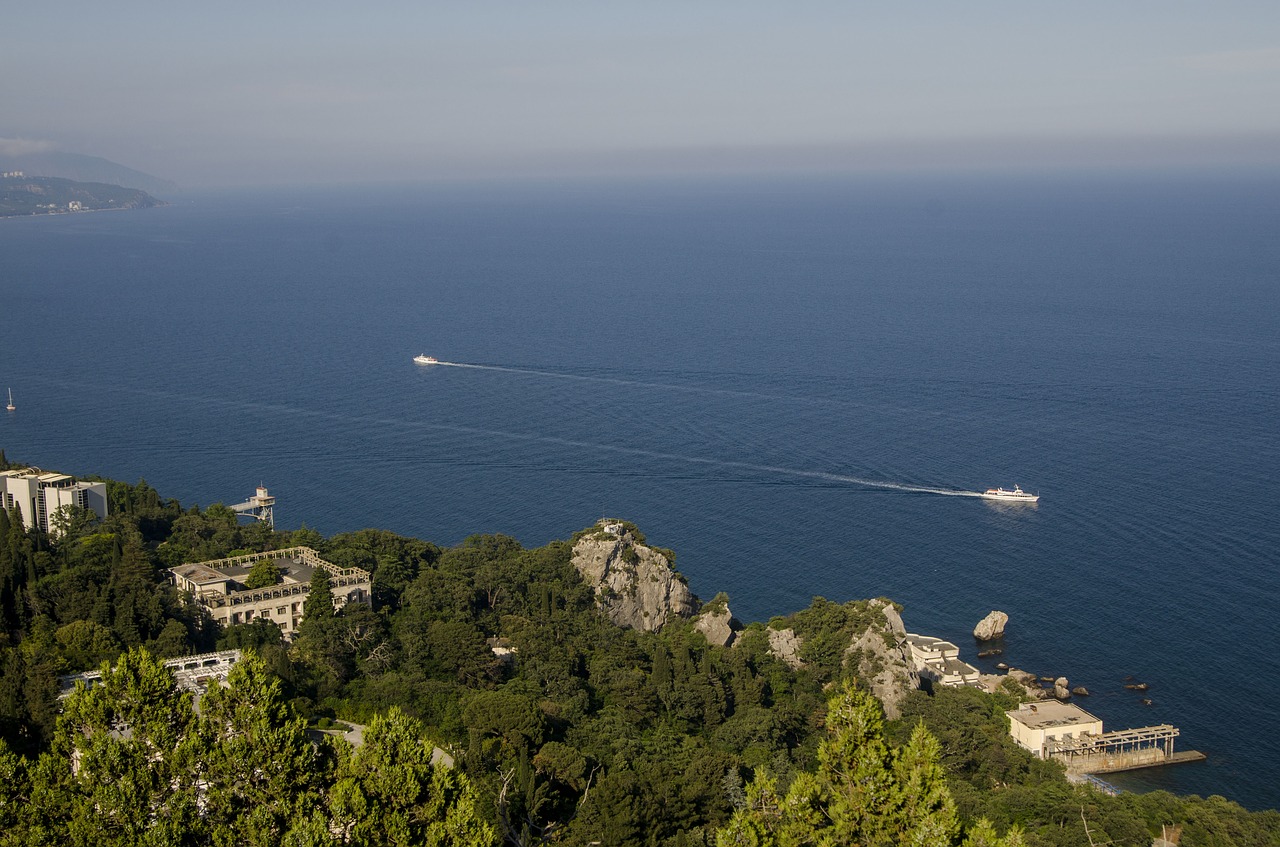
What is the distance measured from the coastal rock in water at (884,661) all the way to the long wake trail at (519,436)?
58.6 feet

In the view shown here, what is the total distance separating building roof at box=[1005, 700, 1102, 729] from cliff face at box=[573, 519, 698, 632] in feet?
34.8

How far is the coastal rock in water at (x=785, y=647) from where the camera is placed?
116 feet

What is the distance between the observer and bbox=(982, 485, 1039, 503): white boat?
168 ft

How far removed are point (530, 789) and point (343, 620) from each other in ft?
34.0

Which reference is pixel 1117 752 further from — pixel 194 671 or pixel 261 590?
pixel 194 671

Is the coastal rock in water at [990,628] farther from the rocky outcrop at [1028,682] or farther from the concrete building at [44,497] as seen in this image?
the concrete building at [44,497]

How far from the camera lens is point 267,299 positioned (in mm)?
99750

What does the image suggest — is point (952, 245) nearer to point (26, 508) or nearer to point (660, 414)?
point (660, 414)

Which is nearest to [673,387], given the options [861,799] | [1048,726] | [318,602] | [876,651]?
A: [876,651]

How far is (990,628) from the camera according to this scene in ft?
134

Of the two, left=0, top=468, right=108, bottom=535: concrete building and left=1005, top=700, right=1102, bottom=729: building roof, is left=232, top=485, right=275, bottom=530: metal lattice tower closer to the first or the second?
left=0, top=468, right=108, bottom=535: concrete building

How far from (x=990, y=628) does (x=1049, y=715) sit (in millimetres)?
6207

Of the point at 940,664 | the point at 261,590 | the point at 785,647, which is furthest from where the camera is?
the point at 940,664

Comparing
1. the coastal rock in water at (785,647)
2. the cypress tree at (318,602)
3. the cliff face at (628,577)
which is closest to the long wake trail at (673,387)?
the cliff face at (628,577)
